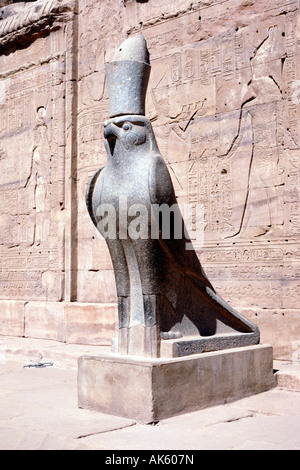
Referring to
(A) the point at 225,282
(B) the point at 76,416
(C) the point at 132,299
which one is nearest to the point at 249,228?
(A) the point at 225,282

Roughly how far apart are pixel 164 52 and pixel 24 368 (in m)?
4.21

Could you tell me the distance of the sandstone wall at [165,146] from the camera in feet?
20.8

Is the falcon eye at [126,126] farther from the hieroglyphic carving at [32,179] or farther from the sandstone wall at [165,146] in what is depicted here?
the hieroglyphic carving at [32,179]

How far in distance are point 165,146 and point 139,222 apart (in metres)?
3.47

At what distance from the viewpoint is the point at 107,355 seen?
4.26 meters

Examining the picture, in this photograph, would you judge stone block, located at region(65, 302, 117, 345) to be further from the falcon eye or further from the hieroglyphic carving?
the falcon eye

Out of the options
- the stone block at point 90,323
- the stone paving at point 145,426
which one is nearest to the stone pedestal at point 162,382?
the stone paving at point 145,426

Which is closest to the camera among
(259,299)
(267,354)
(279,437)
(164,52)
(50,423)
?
(279,437)

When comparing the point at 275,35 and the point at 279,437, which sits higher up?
the point at 275,35

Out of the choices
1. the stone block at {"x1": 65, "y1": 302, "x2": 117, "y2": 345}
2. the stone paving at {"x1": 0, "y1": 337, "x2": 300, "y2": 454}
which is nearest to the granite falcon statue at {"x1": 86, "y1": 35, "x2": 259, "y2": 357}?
the stone paving at {"x1": 0, "y1": 337, "x2": 300, "y2": 454}

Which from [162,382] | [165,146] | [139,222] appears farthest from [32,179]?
[162,382]

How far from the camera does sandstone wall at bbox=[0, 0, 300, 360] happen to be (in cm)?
635

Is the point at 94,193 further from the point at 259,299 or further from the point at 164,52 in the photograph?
the point at 164,52

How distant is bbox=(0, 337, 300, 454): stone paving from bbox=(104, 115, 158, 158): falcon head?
6.09ft
